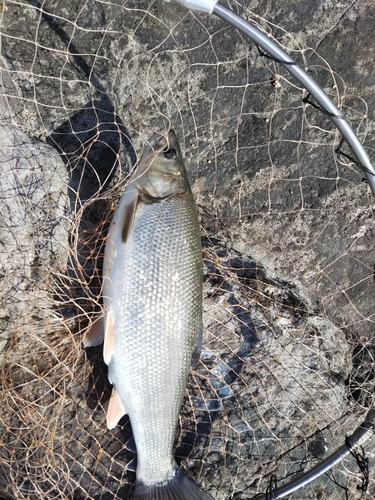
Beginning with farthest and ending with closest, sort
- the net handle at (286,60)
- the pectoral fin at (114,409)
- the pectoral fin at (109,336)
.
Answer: the pectoral fin at (114,409), the pectoral fin at (109,336), the net handle at (286,60)

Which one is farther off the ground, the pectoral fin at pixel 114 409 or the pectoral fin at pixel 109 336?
the pectoral fin at pixel 109 336

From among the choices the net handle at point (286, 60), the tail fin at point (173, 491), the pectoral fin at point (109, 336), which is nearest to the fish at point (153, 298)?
the pectoral fin at point (109, 336)

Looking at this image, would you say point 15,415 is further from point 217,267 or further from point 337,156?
point 337,156

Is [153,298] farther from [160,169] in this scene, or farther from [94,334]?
[160,169]

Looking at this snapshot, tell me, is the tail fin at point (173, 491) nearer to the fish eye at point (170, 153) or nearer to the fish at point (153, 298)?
the fish at point (153, 298)

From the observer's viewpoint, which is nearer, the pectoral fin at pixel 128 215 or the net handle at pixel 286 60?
the net handle at pixel 286 60

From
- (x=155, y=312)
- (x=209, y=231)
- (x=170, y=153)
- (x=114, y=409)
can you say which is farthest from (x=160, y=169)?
(x=114, y=409)

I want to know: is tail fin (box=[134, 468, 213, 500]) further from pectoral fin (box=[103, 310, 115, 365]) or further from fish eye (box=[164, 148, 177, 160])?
fish eye (box=[164, 148, 177, 160])

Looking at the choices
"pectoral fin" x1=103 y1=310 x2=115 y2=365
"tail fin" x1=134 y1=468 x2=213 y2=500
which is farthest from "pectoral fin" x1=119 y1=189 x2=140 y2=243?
"tail fin" x1=134 y1=468 x2=213 y2=500
